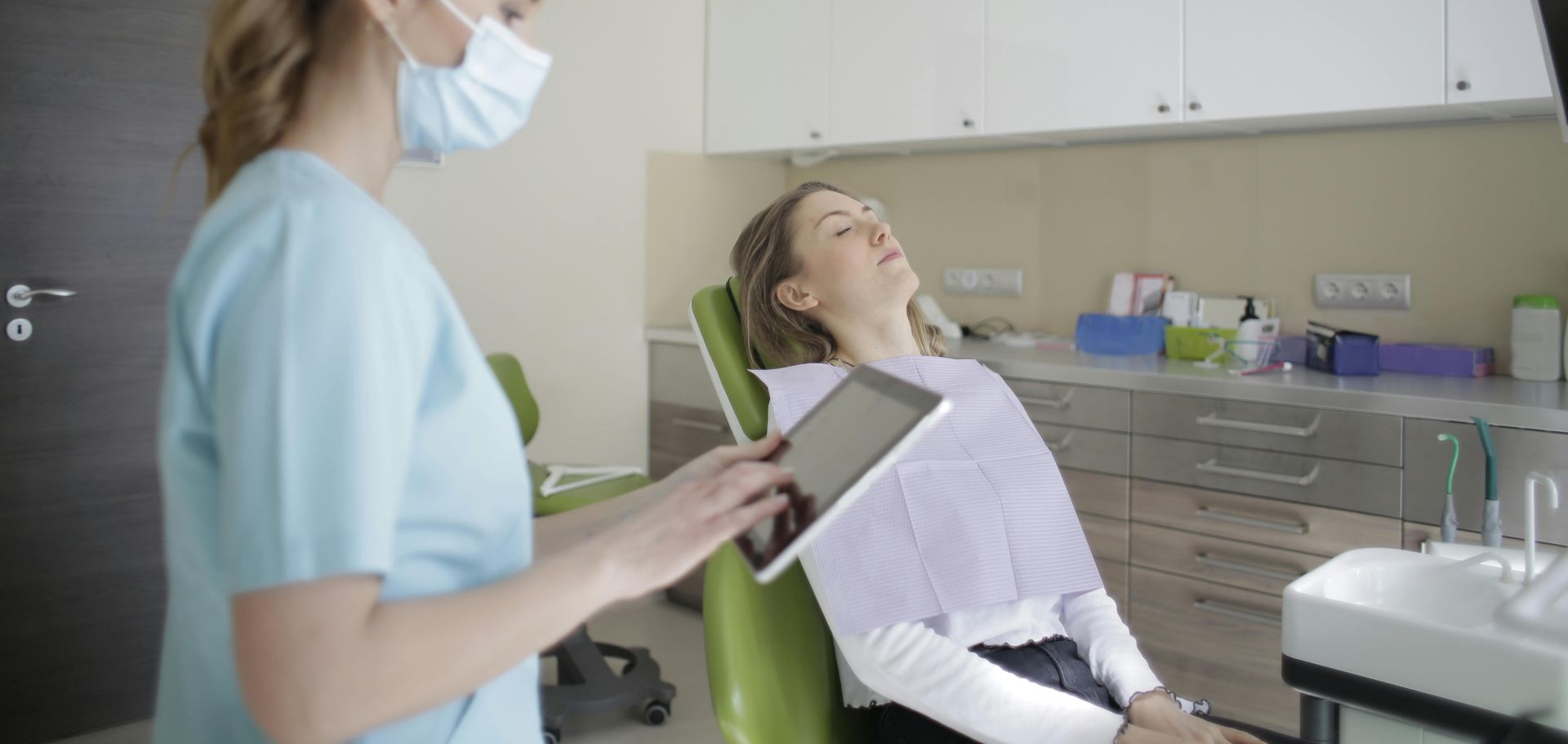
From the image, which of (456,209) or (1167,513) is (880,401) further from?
(456,209)

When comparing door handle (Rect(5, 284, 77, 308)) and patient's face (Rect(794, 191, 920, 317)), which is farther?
door handle (Rect(5, 284, 77, 308))

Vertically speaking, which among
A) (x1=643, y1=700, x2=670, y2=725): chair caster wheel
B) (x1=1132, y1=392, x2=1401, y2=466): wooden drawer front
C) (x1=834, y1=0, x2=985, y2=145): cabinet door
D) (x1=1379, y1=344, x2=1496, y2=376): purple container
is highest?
(x1=834, y1=0, x2=985, y2=145): cabinet door

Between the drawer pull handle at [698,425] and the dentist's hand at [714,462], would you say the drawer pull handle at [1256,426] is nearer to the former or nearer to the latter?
the drawer pull handle at [698,425]

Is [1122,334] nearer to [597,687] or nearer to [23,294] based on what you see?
[597,687]

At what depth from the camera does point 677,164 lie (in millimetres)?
3857

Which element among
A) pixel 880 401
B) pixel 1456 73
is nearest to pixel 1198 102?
pixel 1456 73

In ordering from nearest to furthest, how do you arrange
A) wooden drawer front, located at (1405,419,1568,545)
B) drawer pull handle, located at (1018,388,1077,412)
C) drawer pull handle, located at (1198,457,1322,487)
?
wooden drawer front, located at (1405,419,1568,545) → drawer pull handle, located at (1198,457,1322,487) → drawer pull handle, located at (1018,388,1077,412)

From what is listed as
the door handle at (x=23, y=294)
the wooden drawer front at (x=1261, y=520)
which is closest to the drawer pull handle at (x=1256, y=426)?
the wooden drawer front at (x=1261, y=520)

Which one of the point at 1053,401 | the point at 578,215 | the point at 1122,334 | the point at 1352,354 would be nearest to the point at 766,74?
the point at 578,215

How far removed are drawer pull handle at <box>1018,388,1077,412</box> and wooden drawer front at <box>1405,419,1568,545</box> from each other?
29.9 inches

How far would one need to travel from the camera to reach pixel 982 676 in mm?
1348

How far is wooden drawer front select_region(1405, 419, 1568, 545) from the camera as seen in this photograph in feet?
6.75

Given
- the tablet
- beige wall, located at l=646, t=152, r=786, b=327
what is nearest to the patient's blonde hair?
the tablet

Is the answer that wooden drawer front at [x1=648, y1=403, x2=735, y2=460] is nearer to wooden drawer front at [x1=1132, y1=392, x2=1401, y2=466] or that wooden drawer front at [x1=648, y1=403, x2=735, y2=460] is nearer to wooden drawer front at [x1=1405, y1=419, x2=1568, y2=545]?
wooden drawer front at [x1=1132, y1=392, x2=1401, y2=466]
